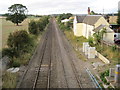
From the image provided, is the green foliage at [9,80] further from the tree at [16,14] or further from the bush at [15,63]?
the tree at [16,14]

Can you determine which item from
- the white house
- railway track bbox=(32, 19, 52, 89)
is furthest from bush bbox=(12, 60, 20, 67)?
the white house

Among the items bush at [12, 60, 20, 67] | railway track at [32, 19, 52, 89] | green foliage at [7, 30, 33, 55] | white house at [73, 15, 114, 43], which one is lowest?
railway track at [32, 19, 52, 89]

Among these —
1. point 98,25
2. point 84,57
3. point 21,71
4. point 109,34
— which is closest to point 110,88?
point 21,71

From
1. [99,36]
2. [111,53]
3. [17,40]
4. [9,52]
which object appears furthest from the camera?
[99,36]

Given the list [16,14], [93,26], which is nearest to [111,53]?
[93,26]

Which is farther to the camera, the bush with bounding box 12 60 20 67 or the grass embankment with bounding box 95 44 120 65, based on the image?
the grass embankment with bounding box 95 44 120 65

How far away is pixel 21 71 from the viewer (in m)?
15.8

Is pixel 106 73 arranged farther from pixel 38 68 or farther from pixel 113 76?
pixel 38 68

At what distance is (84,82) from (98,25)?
19.2 metres

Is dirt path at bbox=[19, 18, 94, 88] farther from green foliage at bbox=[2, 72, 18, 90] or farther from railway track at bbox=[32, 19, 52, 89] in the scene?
green foliage at bbox=[2, 72, 18, 90]

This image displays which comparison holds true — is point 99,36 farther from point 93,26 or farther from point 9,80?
point 9,80

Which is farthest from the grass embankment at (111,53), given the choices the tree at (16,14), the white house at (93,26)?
the tree at (16,14)

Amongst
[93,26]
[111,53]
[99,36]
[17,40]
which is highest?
[93,26]

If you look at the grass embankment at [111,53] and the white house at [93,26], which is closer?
the grass embankment at [111,53]
